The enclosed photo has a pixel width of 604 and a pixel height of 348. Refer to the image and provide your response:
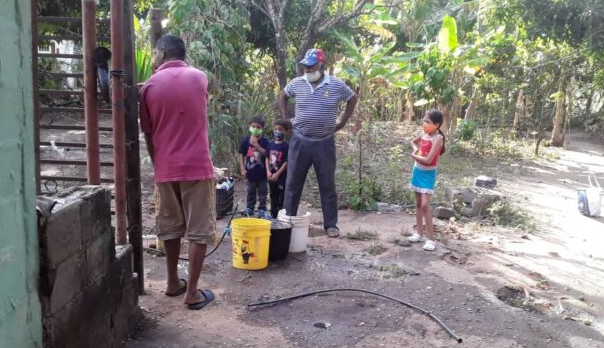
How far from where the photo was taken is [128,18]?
3670mm

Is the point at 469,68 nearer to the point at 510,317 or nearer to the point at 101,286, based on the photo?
the point at 510,317

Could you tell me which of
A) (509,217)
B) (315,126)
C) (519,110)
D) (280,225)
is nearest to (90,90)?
(280,225)

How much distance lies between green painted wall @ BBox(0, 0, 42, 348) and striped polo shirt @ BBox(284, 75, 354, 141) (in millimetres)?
3807

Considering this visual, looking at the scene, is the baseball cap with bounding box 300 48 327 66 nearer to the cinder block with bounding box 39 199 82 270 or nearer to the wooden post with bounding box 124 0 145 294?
the wooden post with bounding box 124 0 145 294

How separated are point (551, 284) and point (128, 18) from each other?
4.09 metres

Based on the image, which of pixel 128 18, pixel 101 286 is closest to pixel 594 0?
pixel 128 18

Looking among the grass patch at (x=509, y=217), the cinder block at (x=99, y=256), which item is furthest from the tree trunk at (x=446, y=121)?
the cinder block at (x=99, y=256)

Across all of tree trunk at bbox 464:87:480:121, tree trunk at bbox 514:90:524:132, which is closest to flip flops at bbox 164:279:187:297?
tree trunk at bbox 464:87:480:121

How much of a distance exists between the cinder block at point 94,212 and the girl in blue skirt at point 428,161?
3.42m

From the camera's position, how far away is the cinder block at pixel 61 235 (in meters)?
2.36

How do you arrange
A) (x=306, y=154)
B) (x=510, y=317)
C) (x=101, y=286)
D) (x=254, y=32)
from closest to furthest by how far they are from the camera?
(x=101, y=286) → (x=510, y=317) → (x=306, y=154) → (x=254, y=32)

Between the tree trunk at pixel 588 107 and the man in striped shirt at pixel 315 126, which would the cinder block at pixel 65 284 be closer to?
the man in striped shirt at pixel 315 126

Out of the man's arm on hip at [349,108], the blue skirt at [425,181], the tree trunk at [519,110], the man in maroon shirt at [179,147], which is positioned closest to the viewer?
the man in maroon shirt at [179,147]

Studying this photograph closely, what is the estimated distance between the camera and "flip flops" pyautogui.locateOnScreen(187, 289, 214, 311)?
3.94 meters
